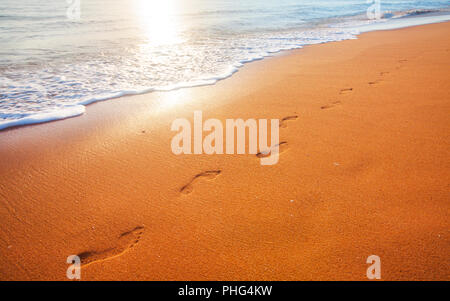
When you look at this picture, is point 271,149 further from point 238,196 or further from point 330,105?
point 330,105

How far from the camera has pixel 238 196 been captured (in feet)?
6.54

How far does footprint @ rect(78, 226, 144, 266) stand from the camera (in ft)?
5.19

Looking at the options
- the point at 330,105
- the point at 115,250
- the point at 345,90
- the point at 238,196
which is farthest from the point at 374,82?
the point at 115,250

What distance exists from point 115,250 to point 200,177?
0.85m

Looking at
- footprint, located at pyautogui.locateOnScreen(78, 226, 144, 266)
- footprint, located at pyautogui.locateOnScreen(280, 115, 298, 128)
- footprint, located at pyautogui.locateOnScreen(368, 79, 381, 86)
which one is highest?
footprint, located at pyautogui.locateOnScreen(368, 79, 381, 86)

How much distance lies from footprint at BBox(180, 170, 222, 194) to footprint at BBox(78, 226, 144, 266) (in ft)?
1.57

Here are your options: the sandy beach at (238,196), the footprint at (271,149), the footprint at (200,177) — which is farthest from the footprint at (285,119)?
the footprint at (200,177)

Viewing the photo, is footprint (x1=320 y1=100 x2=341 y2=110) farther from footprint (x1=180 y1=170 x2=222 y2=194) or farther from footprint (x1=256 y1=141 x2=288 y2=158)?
footprint (x1=180 y1=170 x2=222 y2=194)

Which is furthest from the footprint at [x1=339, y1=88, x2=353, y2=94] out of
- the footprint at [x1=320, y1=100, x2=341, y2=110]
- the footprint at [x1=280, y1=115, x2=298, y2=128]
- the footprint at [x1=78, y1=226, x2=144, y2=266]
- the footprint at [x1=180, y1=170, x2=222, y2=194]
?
the footprint at [x1=78, y1=226, x2=144, y2=266]

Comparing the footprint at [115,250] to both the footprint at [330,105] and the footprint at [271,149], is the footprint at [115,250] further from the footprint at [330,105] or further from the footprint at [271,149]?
the footprint at [330,105]

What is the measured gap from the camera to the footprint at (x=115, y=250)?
158cm

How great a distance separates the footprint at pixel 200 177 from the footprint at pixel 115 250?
477 millimetres
